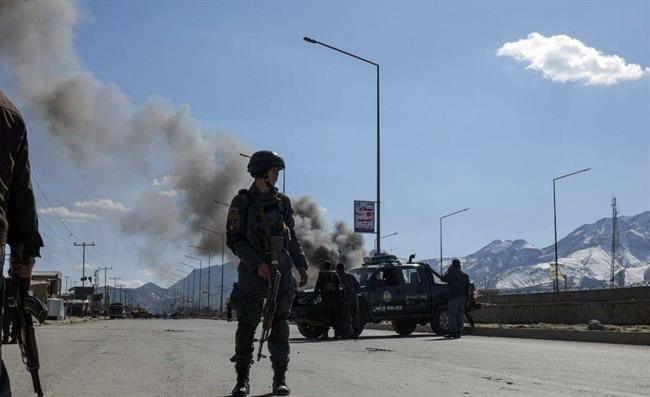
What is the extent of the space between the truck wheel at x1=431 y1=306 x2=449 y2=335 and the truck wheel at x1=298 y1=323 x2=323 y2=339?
8.67 ft

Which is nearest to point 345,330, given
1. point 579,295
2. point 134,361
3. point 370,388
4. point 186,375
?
point 134,361

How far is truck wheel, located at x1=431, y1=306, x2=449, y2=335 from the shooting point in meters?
17.2

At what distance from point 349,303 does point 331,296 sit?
575 millimetres

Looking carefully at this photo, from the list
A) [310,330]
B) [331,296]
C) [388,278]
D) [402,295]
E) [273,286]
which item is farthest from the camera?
[388,278]

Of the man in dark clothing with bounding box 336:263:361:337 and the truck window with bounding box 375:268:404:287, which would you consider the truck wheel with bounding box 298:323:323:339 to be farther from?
the truck window with bounding box 375:268:404:287

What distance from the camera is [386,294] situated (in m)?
17.0

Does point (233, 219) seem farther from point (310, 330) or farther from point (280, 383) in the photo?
point (310, 330)

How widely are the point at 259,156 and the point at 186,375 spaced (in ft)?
8.58

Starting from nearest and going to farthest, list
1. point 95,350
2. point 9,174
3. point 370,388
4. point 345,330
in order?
point 9,174
point 370,388
point 95,350
point 345,330

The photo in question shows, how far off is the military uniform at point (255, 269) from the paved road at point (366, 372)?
1.26 ft

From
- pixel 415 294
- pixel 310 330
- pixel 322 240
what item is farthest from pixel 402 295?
pixel 322 240

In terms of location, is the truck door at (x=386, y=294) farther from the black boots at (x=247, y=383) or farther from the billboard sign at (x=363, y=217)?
the billboard sign at (x=363, y=217)

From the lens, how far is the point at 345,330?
50.3 ft

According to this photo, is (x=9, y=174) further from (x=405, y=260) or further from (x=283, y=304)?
(x=405, y=260)
